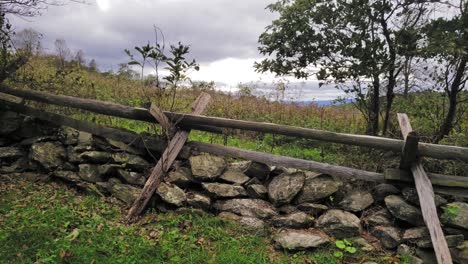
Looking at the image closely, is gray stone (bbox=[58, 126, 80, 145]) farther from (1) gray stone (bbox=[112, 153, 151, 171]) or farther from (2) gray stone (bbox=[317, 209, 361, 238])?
(2) gray stone (bbox=[317, 209, 361, 238])

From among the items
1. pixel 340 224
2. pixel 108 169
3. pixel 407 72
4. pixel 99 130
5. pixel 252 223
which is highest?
pixel 407 72

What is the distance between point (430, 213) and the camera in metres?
3.61

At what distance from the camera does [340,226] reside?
3.94 metres

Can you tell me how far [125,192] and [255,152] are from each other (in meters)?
1.88

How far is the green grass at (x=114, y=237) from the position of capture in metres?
3.53

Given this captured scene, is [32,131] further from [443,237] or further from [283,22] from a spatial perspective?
[443,237]

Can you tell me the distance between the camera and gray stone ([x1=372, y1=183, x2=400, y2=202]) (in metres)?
4.20

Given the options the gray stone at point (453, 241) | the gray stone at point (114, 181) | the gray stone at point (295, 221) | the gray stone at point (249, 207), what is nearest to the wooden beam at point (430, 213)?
the gray stone at point (453, 241)

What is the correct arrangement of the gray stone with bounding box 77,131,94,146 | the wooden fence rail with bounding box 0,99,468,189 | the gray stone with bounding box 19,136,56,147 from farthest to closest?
the gray stone with bounding box 19,136,56,147 < the gray stone with bounding box 77,131,94,146 < the wooden fence rail with bounding box 0,99,468,189

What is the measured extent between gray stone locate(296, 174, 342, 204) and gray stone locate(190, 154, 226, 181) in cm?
114

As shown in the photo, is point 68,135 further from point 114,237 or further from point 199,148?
point 114,237

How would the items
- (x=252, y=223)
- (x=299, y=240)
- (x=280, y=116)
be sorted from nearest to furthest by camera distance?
(x=299, y=240), (x=252, y=223), (x=280, y=116)

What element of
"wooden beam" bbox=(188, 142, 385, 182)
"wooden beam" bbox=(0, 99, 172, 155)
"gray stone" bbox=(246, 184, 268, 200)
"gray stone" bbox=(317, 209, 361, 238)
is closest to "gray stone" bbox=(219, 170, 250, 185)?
"gray stone" bbox=(246, 184, 268, 200)

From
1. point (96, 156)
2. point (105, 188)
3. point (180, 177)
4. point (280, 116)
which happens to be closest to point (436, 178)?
point (180, 177)
